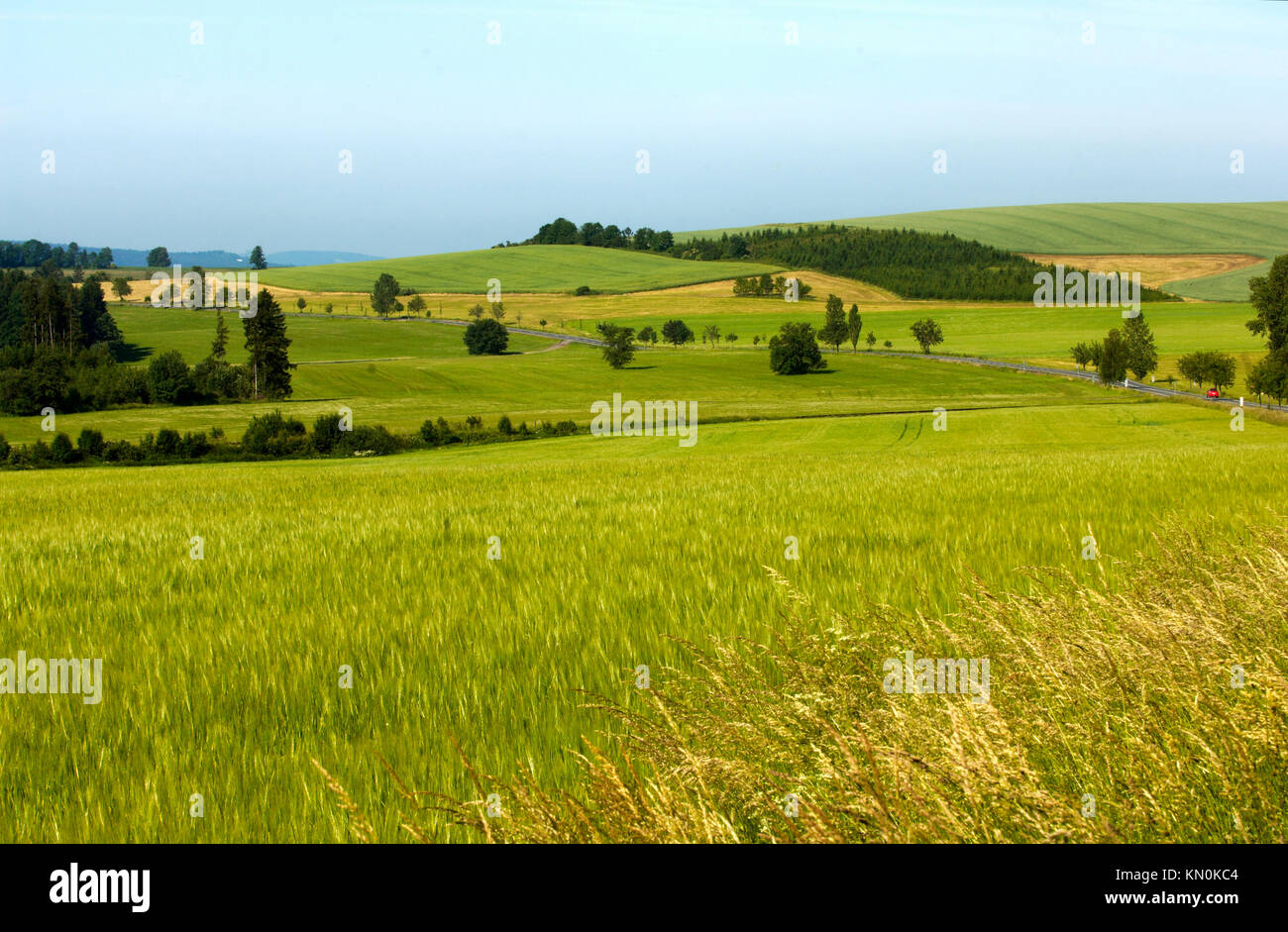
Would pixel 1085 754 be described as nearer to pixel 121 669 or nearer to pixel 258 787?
pixel 258 787

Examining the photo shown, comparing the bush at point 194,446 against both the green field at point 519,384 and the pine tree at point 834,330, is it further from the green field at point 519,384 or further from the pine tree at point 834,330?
the pine tree at point 834,330

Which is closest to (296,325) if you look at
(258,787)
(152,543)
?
(152,543)

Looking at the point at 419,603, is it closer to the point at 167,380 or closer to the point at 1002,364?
the point at 167,380

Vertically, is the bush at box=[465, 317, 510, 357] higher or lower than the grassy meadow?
higher

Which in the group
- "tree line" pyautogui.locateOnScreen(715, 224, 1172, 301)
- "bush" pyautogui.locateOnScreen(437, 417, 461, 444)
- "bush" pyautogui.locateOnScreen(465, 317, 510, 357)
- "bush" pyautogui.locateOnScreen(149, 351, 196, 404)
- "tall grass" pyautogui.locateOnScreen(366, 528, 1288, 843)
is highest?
"tree line" pyautogui.locateOnScreen(715, 224, 1172, 301)

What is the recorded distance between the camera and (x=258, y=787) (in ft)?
13.5

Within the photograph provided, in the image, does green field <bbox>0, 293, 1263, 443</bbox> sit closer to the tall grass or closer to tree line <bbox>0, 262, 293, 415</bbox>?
tree line <bbox>0, 262, 293, 415</bbox>

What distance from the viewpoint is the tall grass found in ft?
10.5

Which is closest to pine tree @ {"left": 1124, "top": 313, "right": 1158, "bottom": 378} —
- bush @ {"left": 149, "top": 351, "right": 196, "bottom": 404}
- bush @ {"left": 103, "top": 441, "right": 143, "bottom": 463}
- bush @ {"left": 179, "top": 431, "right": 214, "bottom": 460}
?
bush @ {"left": 179, "top": 431, "right": 214, "bottom": 460}

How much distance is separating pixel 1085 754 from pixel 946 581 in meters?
4.25

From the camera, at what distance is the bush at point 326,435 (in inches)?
2042

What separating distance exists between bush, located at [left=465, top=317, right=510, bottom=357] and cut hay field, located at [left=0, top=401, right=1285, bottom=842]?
10047 cm

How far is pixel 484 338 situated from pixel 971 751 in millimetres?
117653

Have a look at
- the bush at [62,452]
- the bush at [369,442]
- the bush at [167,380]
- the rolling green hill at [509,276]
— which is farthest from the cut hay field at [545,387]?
the rolling green hill at [509,276]
